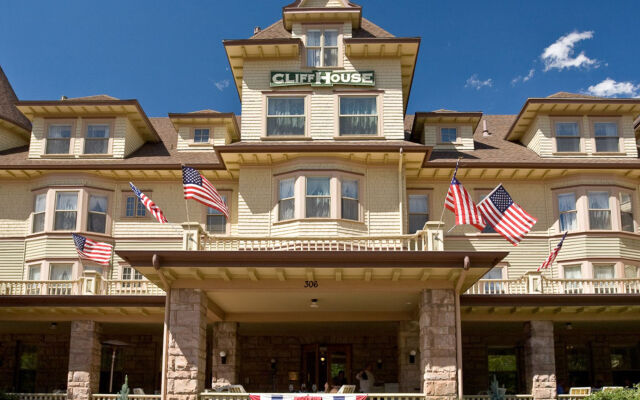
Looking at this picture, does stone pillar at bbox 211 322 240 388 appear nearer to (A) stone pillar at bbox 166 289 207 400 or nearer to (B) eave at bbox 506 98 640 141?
(A) stone pillar at bbox 166 289 207 400

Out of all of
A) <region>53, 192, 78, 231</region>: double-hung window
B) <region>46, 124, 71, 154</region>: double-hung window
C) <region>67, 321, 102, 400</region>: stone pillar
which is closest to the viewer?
<region>67, 321, 102, 400</region>: stone pillar

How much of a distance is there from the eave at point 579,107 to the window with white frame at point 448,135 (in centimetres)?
282

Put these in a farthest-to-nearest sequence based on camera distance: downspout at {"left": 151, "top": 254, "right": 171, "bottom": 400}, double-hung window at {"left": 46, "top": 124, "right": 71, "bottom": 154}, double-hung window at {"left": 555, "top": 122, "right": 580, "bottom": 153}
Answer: double-hung window at {"left": 46, "top": 124, "right": 71, "bottom": 154}
double-hung window at {"left": 555, "top": 122, "right": 580, "bottom": 153}
downspout at {"left": 151, "top": 254, "right": 171, "bottom": 400}

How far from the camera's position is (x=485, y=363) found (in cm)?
2805

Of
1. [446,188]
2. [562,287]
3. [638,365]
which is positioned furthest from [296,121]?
[638,365]

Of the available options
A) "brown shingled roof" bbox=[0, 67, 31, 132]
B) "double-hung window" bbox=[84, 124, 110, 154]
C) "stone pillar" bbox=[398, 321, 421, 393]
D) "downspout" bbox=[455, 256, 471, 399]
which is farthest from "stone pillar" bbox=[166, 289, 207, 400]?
"brown shingled roof" bbox=[0, 67, 31, 132]

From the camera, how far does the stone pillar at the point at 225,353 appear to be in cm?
2352

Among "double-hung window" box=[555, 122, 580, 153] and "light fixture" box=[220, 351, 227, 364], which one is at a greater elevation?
"double-hung window" box=[555, 122, 580, 153]

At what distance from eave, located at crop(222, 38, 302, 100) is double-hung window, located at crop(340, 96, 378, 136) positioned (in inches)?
109

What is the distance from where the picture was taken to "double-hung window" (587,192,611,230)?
26844 mm

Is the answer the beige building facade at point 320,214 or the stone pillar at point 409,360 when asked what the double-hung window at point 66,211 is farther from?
the stone pillar at point 409,360

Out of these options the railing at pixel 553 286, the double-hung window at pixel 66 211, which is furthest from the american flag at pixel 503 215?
the double-hung window at pixel 66 211

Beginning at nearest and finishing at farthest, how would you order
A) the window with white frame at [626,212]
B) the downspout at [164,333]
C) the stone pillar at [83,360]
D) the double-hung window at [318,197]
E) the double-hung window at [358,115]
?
the downspout at [164,333] < the stone pillar at [83,360] < the double-hung window at [318,197] < the double-hung window at [358,115] < the window with white frame at [626,212]

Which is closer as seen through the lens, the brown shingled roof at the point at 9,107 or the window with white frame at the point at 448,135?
the window with white frame at the point at 448,135
